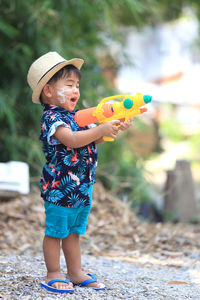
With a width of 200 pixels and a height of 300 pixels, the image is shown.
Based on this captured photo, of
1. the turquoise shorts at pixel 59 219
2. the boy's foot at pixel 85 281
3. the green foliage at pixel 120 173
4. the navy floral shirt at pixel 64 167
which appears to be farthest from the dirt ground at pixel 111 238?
the navy floral shirt at pixel 64 167

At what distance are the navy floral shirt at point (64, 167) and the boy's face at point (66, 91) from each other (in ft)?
0.12

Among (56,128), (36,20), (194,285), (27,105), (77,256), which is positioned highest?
(36,20)

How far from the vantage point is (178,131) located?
500 inches

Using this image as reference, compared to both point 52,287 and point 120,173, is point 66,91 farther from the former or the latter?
point 120,173

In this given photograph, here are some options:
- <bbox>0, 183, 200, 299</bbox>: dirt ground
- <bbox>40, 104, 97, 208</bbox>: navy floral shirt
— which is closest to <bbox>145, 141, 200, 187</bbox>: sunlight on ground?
<bbox>0, 183, 200, 299</bbox>: dirt ground

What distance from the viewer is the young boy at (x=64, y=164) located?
203cm

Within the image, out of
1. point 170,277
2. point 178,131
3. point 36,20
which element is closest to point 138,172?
point 36,20

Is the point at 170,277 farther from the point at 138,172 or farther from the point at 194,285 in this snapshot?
the point at 138,172

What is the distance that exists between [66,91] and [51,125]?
19 cm

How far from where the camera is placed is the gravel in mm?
2021

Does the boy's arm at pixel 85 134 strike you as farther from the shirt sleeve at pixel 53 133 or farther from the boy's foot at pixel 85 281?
the boy's foot at pixel 85 281

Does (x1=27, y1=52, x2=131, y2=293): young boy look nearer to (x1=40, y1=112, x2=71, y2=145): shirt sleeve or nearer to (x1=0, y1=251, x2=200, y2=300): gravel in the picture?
(x1=40, y1=112, x2=71, y2=145): shirt sleeve

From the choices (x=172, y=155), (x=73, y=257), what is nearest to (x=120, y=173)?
(x=73, y=257)

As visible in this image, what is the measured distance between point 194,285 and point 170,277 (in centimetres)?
21
